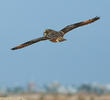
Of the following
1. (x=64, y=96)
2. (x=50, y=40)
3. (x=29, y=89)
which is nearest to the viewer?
(x=50, y=40)

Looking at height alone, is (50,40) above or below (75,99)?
below

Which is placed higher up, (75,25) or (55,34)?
(75,25)

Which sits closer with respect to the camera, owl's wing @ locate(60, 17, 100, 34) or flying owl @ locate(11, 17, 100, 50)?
flying owl @ locate(11, 17, 100, 50)

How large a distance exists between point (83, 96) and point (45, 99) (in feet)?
9.63

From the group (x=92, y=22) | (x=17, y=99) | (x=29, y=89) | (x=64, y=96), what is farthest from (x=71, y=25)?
(x=29, y=89)

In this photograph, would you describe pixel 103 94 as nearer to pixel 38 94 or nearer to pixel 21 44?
pixel 38 94

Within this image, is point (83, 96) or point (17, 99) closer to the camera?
point (17, 99)

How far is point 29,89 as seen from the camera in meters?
52.3

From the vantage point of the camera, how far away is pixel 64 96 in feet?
159

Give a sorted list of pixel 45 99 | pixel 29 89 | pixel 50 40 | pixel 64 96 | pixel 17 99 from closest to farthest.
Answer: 1. pixel 50 40
2. pixel 17 99
3. pixel 45 99
4. pixel 64 96
5. pixel 29 89

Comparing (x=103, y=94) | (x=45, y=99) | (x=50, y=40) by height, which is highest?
(x=103, y=94)

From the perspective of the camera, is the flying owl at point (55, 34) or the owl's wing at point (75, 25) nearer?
the flying owl at point (55, 34)

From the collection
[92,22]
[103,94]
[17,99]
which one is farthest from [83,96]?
[92,22]

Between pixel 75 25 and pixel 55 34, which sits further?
pixel 75 25
